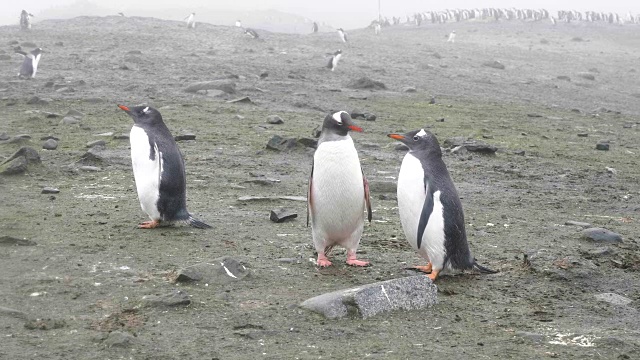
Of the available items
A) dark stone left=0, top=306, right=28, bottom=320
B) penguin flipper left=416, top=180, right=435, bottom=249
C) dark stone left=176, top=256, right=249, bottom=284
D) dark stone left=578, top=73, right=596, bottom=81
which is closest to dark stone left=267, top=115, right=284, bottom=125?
penguin flipper left=416, top=180, right=435, bottom=249

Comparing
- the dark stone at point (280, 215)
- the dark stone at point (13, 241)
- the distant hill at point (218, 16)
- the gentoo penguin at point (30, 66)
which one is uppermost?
the gentoo penguin at point (30, 66)

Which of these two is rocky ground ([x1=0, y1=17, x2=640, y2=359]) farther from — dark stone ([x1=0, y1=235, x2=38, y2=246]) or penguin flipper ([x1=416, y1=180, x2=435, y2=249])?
penguin flipper ([x1=416, y1=180, x2=435, y2=249])

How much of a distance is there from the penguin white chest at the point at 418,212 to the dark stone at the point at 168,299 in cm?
150

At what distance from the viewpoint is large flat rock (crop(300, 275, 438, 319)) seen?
4.65 m

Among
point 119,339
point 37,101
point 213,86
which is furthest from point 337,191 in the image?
point 213,86

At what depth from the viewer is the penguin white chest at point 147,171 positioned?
6387 millimetres

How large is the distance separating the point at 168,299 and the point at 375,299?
104 cm

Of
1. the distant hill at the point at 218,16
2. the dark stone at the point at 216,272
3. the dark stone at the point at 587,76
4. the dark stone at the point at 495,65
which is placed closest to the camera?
the dark stone at the point at 216,272

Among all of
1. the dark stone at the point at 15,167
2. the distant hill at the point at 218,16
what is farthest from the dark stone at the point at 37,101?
the distant hill at the point at 218,16

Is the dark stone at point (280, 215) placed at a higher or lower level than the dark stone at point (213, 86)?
lower

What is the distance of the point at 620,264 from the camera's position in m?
5.87

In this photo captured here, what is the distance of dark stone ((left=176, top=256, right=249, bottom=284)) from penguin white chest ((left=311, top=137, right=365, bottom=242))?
71 cm

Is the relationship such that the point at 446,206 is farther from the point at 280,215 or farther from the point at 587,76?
the point at 587,76

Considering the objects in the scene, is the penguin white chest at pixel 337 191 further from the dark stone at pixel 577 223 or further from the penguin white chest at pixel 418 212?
the dark stone at pixel 577 223
